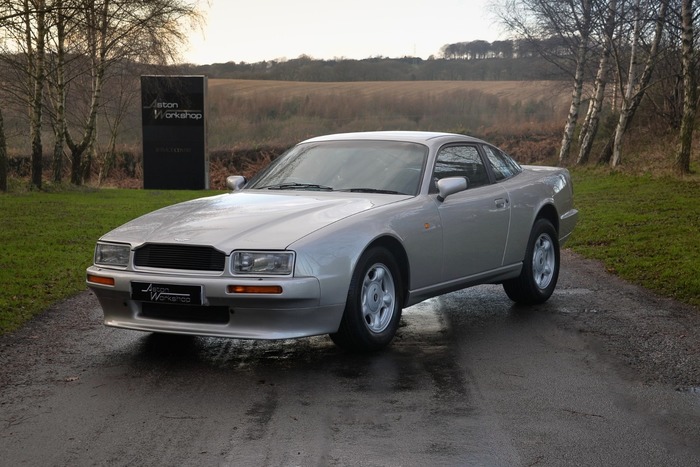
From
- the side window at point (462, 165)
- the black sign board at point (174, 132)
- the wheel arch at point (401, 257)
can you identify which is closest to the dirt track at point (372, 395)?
the wheel arch at point (401, 257)

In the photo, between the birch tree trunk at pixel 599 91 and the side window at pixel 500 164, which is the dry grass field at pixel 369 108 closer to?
the birch tree trunk at pixel 599 91

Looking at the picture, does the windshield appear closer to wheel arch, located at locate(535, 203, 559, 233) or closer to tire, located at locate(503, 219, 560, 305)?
tire, located at locate(503, 219, 560, 305)

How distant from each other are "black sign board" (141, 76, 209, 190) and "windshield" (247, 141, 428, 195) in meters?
25.5

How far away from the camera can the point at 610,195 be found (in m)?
21.2

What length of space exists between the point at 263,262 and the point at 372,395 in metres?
1.12

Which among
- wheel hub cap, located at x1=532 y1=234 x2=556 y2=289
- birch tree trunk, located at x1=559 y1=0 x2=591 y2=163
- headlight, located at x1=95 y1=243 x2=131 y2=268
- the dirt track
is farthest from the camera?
birch tree trunk, located at x1=559 y1=0 x2=591 y2=163

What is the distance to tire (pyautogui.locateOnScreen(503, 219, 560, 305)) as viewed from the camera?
338 inches

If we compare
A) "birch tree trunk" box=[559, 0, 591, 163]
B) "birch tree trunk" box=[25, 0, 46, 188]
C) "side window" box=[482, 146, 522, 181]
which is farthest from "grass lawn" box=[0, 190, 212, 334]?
"birch tree trunk" box=[559, 0, 591, 163]

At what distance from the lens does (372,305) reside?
6594 mm

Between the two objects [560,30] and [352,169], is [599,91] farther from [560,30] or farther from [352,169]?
[352,169]

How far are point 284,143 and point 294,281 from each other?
5649 cm

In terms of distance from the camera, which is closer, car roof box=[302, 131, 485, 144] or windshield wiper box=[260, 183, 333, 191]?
windshield wiper box=[260, 183, 333, 191]

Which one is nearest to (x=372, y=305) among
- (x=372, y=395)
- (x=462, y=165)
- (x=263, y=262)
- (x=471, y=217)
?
(x=263, y=262)

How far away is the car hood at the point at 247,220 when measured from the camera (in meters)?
6.13
